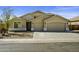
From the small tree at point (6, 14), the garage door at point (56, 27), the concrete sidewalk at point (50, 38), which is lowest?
the concrete sidewalk at point (50, 38)

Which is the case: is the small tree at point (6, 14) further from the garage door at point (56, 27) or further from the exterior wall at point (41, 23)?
the garage door at point (56, 27)

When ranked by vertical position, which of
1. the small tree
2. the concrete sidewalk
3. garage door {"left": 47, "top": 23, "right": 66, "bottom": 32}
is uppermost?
the small tree

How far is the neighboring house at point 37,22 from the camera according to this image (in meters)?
4.72

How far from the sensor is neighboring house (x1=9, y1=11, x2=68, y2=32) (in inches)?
186

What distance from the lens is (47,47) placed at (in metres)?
4.66

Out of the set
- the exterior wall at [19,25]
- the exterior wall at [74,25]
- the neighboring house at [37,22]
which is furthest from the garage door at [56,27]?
the exterior wall at [19,25]

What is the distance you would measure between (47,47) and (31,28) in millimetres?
495

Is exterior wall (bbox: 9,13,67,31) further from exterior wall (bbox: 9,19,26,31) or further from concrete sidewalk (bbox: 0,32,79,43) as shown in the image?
concrete sidewalk (bbox: 0,32,79,43)

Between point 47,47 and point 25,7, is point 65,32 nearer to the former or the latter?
point 47,47

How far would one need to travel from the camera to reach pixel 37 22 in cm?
475

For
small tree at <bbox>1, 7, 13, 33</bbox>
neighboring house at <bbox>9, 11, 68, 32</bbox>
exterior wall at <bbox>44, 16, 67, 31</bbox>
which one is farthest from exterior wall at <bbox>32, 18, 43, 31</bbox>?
small tree at <bbox>1, 7, 13, 33</bbox>

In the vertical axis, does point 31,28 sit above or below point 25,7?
below
